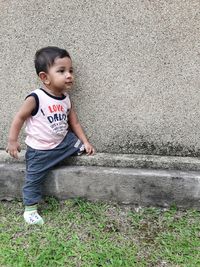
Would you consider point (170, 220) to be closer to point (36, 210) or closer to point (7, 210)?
point (36, 210)

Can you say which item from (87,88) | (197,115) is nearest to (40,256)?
(87,88)

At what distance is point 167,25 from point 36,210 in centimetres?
179

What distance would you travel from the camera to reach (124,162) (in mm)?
2963

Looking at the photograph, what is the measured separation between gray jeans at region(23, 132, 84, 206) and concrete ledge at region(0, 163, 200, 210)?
0.32 feet

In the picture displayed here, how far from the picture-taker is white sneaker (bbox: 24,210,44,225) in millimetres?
2845

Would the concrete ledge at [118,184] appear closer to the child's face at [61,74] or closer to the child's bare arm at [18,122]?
the child's bare arm at [18,122]

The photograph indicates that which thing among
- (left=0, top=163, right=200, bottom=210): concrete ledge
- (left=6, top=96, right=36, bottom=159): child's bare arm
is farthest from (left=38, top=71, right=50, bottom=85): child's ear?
(left=0, top=163, right=200, bottom=210): concrete ledge

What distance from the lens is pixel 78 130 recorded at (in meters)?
2.98

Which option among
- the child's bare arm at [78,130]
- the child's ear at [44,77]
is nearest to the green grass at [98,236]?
the child's bare arm at [78,130]

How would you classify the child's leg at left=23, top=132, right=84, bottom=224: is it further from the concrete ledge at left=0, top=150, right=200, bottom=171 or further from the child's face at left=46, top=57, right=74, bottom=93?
the child's face at left=46, top=57, right=74, bottom=93

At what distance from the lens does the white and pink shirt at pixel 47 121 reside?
276 cm

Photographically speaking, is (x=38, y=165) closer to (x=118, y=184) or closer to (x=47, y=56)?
(x=118, y=184)

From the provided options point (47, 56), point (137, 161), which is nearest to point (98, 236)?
point (137, 161)

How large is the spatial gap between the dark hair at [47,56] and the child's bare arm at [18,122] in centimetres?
26
